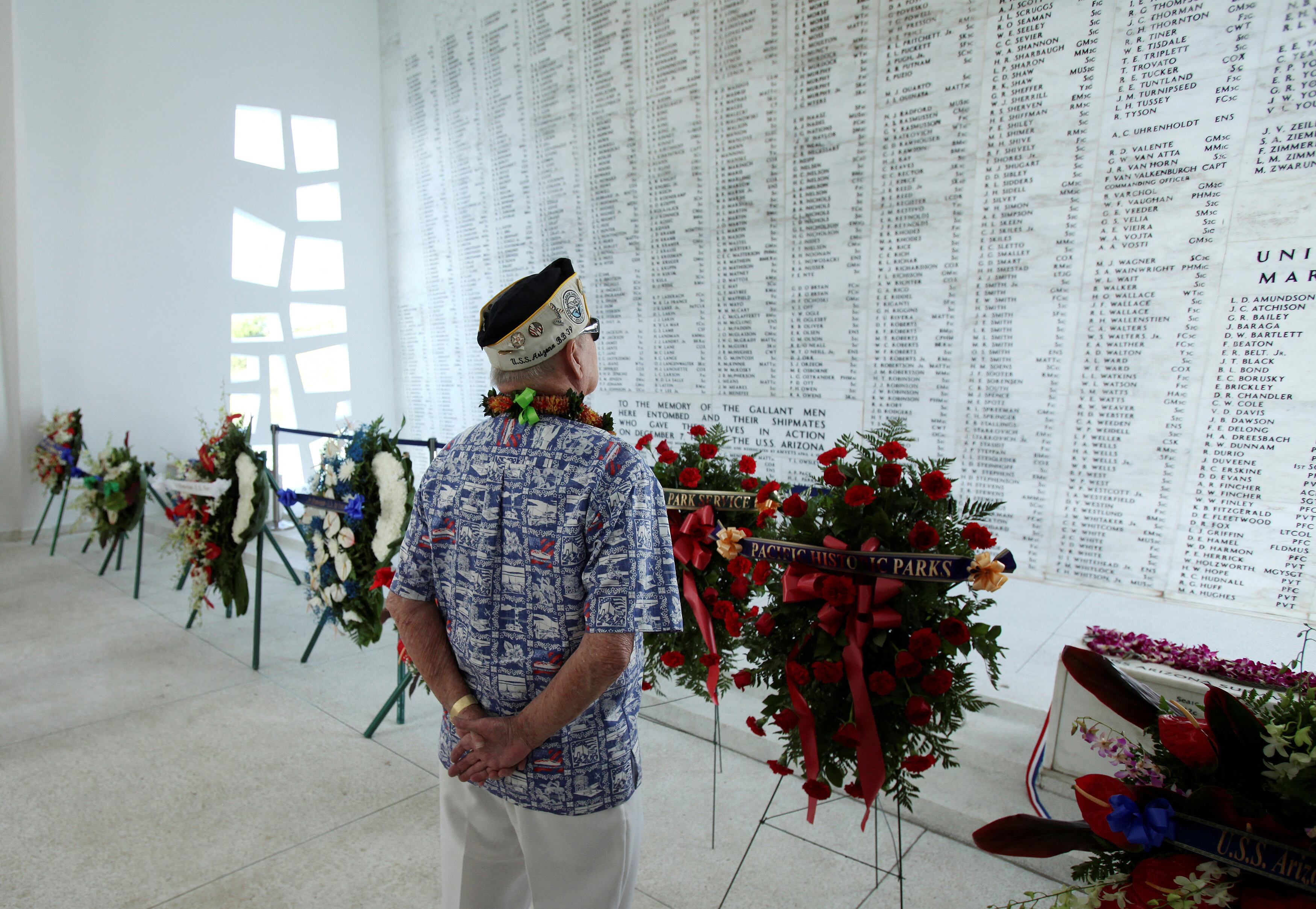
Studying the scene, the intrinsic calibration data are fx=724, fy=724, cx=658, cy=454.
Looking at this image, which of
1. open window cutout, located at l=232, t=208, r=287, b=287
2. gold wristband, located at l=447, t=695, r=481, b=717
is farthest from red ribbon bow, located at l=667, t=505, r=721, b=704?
open window cutout, located at l=232, t=208, r=287, b=287

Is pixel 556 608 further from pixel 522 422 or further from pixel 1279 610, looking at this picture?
pixel 1279 610

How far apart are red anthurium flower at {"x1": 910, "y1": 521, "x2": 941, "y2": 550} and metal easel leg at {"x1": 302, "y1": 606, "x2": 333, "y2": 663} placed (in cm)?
263

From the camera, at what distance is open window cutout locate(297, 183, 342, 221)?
589 cm

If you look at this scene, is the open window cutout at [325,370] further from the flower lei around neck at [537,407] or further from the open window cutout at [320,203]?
the flower lei around neck at [537,407]

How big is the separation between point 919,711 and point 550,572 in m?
0.79

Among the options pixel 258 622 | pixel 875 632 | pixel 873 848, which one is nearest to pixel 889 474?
pixel 875 632

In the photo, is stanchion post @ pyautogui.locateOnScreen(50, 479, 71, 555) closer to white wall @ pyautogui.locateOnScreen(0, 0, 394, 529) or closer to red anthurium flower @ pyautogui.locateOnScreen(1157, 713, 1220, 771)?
white wall @ pyautogui.locateOnScreen(0, 0, 394, 529)

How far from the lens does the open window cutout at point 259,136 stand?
18.5 feet

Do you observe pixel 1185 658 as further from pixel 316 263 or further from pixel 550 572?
pixel 316 263

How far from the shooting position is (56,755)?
8.75 feet

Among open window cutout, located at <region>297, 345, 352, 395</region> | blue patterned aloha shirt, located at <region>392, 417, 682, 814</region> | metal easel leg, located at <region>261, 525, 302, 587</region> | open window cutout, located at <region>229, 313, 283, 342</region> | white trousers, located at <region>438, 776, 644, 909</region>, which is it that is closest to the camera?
blue patterned aloha shirt, located at <region>392, 417, 682, 814</region>

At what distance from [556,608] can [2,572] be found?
5.63 m

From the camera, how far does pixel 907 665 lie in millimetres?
1411

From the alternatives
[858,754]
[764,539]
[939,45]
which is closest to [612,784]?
[858,754]
